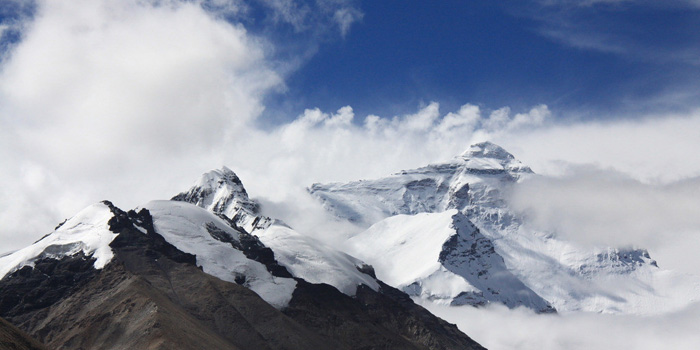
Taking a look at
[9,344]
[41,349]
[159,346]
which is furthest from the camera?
[159,346]

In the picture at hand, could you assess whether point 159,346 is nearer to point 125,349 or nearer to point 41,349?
point 125,349

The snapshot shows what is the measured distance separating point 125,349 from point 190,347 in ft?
51.6

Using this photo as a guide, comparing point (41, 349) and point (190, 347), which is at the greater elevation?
point (190, 347)

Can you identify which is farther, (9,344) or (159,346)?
(159,346)

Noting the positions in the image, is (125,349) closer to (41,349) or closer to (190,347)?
(190,347)

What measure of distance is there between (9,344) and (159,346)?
5215 centimetres

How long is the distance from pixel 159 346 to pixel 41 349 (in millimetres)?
39994

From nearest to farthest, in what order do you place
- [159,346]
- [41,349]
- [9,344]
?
[9,344]
[41,349]
[159,346]

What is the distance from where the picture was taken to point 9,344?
144 m

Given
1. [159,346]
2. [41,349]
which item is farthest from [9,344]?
[159,346]

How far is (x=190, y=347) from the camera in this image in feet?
655

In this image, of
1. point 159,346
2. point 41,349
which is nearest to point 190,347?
point 159,346

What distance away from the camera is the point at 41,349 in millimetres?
155500

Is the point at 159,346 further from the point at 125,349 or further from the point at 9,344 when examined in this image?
the point at 9,344
